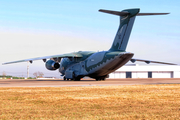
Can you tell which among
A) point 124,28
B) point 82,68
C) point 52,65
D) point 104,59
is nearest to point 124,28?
point 124,28

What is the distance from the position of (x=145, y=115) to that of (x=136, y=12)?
24890 mm

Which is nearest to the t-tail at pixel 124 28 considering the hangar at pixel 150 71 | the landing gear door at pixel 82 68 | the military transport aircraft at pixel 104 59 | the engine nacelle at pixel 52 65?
the military transport aircraft at pixel 104 59

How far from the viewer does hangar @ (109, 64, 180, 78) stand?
95438mm

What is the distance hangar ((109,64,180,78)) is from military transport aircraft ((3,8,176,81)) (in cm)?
5306

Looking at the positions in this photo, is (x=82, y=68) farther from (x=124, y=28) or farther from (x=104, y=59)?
(x=124, y=28)

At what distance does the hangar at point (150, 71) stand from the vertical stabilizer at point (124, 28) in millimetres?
61797

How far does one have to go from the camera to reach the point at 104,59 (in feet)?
114

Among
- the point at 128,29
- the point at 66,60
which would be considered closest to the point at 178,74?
the point at 66,60

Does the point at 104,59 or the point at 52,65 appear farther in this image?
the point at 52,65

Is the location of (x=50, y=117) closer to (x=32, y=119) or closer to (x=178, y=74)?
(x=32, y=119)

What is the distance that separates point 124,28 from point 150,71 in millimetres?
65754

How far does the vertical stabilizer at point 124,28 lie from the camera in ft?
106

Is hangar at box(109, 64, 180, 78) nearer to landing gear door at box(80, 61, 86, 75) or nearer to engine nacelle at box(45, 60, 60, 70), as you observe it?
engine nacelle at box(45, 60, 60, 70)

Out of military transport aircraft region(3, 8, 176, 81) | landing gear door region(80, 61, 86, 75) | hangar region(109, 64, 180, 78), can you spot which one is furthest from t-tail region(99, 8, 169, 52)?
hangar region(109, 64, 180, 78)
